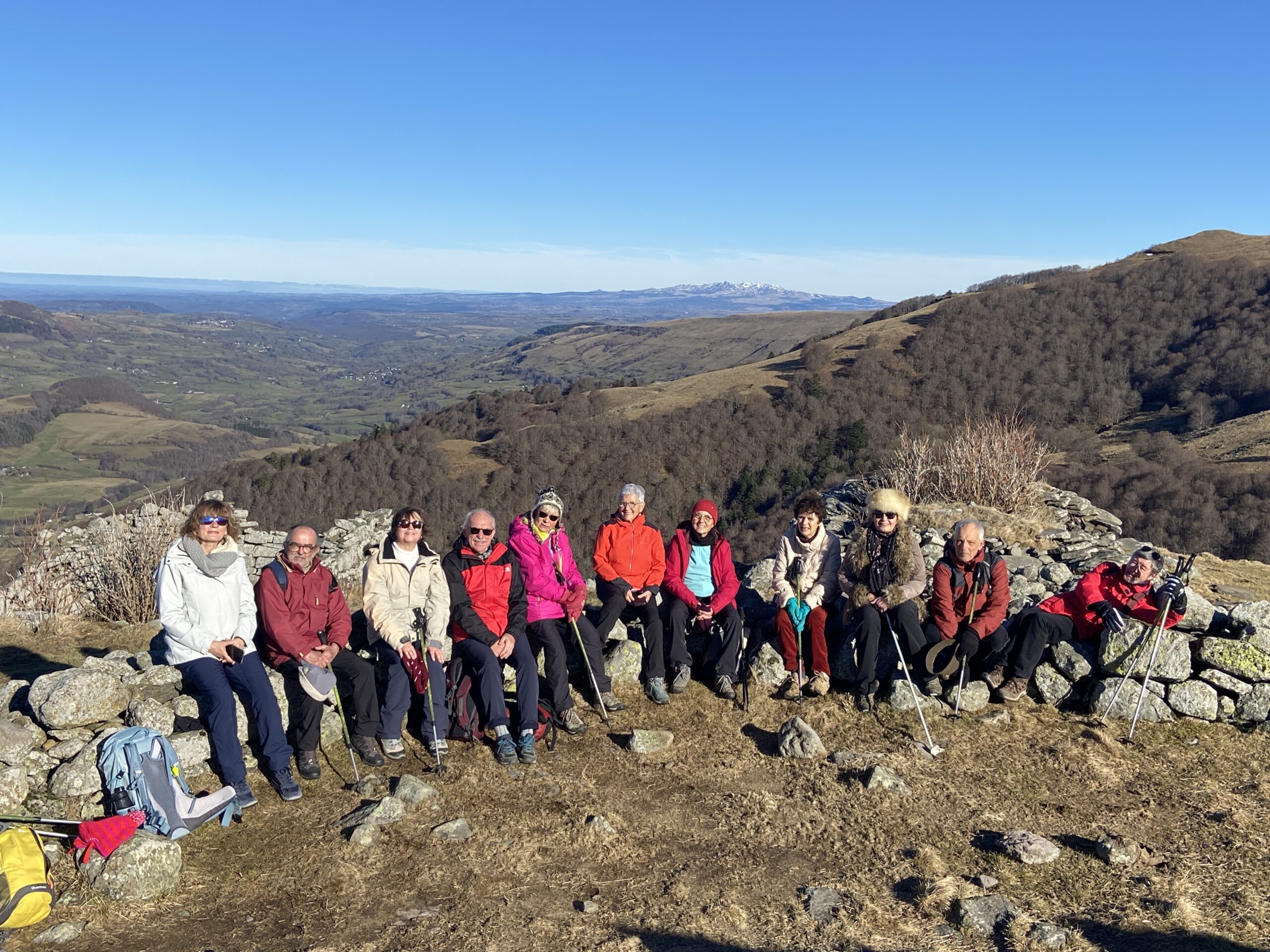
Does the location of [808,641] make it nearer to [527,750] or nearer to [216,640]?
[527,750]

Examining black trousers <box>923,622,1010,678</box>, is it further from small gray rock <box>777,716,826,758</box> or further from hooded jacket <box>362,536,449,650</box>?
hooded jacket <box>362,536,449,650</box>

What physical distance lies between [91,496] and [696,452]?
6911 centimetres

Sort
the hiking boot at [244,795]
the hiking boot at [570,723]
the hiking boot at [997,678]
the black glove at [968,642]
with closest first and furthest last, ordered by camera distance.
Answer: the hiking boot at [244,795]
the hiking boot at [570,723]
the black glove at [968,642]
the hiking boot at [997,678]

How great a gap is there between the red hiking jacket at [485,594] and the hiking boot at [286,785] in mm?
1510

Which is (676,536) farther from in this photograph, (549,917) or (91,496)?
(91,496)

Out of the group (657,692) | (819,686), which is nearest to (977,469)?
(819,686)

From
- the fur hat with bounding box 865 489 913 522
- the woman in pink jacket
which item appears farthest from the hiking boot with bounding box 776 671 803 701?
the fur hat with bounding box 865 489 913 522

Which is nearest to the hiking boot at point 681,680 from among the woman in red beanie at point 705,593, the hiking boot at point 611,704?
the woman in red beanie at point 705,593

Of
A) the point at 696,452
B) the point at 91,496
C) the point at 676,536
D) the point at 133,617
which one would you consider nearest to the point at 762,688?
the point at 676,536

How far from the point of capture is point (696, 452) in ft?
210

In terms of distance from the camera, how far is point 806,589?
7293mm

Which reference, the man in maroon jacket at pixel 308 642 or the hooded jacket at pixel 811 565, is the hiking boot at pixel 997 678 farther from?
the man in maroon jacket at pixel 308 642

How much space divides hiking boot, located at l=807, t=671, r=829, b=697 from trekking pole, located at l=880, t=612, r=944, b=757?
648 mm

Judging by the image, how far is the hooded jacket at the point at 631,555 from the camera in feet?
24.2
